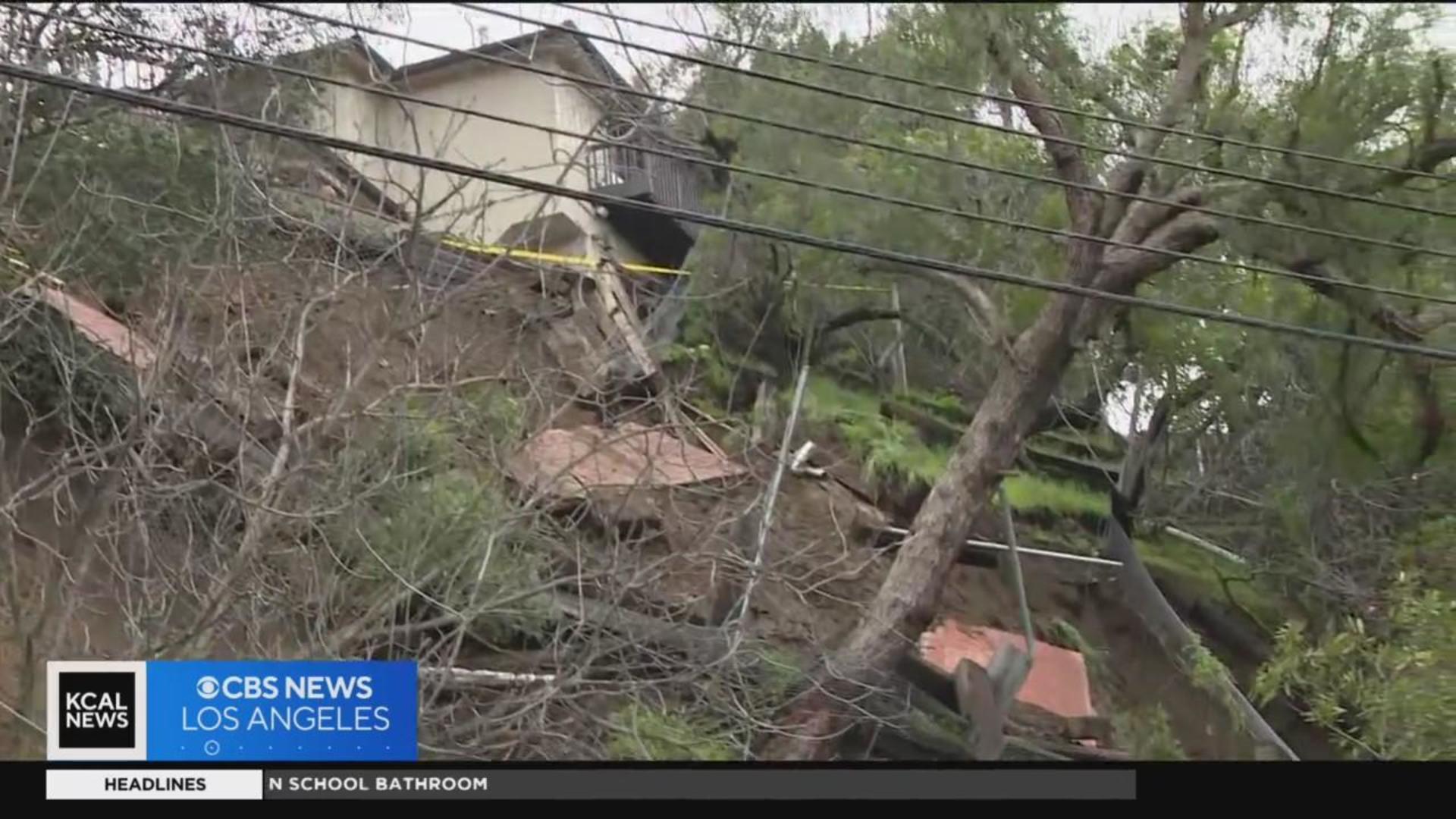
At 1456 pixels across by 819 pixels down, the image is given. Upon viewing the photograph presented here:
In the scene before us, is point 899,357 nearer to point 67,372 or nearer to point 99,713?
point 67,372

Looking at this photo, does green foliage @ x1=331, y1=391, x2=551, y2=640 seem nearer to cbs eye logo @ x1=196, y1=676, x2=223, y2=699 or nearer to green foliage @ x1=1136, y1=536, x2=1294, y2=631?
cbs eye logo @ x1=196, y1=676, x2=223, y2=699

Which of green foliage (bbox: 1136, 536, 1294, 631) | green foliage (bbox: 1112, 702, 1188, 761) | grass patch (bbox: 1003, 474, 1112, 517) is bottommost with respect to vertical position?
green foliage (bbox: 1112, 702, 1188, 761)

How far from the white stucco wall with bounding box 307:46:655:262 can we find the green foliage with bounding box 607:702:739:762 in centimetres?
168

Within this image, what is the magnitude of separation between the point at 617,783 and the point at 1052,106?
215 cm

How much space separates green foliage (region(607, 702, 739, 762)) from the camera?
3395 millimetres

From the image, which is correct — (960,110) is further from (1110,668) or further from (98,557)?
(98,557)

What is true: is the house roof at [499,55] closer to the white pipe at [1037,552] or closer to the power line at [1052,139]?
the power line at [1052,139]

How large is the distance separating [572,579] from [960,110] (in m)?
1.73

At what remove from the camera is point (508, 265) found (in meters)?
4.64

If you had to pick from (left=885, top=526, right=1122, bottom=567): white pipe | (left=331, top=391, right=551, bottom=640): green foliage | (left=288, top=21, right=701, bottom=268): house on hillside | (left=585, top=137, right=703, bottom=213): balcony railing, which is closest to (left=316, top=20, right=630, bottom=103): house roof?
(left=288, top=21, right=701, bottom=268): house on hillside

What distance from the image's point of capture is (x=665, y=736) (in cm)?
345

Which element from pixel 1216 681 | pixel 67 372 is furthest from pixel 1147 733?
pixel 67 372

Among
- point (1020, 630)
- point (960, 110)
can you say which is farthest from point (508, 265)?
point (1020, 630)

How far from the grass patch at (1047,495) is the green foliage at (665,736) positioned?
4.93 ft
